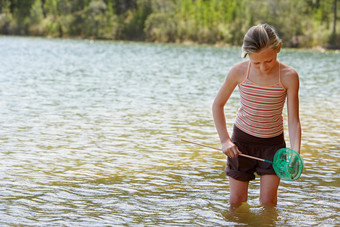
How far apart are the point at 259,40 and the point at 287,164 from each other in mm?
1248

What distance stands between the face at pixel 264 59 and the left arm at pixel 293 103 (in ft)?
0.64

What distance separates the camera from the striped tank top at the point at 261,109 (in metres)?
5.53

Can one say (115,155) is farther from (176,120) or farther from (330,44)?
(330,44)

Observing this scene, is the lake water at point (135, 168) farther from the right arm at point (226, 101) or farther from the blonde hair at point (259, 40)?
the blonde hair at point (259, 40)

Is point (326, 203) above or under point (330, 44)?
above

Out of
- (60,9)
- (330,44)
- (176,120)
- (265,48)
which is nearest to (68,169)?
(265,48)

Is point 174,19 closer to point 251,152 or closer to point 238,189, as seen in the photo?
point 238,189

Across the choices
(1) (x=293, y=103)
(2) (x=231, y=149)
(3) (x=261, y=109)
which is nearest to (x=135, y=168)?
(2) (x=231, y=149)

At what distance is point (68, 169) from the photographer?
9008 millimetres

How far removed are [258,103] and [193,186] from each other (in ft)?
9.33

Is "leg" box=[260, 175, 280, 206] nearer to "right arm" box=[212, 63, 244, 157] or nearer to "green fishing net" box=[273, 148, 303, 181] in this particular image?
"green fishing net" box=[273, 148, 303, 181]

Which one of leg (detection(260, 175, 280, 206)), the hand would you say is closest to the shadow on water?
leg (detection(260, 175, 280, 206))

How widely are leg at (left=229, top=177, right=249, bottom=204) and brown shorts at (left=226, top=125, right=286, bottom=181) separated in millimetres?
97

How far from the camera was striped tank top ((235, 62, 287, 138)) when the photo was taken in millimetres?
5527
